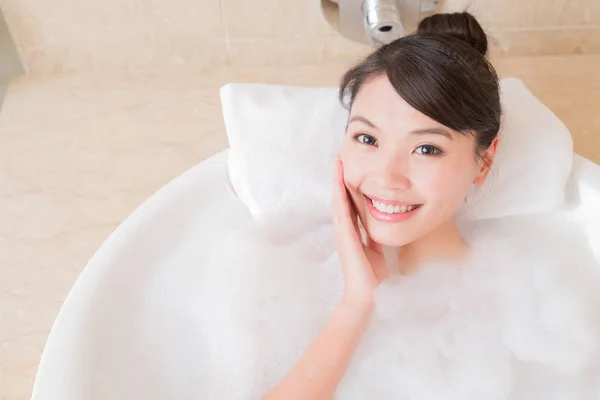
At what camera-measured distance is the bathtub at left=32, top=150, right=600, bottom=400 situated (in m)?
1.04

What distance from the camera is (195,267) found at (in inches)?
51.1

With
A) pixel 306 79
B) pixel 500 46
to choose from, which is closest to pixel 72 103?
pixel 306 79

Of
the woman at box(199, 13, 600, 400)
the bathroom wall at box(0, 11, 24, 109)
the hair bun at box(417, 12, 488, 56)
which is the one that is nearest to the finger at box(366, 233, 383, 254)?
the woman at box(199, 13, 600, 400)

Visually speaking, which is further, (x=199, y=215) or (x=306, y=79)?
(x=306, y=79)

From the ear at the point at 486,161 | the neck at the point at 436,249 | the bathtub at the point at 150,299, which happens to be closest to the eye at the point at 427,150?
the ear at the point at 486,161

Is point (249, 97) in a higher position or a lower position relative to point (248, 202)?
higher

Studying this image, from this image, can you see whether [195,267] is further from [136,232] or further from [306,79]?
[306,79]

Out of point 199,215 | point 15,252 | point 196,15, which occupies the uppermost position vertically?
point 196,15

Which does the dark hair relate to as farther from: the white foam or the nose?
the white foam

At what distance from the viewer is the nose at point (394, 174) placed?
1.04 metres

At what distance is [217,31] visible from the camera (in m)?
1.81

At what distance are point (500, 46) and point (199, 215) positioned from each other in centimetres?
104

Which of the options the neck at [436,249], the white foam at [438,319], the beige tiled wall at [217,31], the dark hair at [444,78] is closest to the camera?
the dark hair at [444,78]

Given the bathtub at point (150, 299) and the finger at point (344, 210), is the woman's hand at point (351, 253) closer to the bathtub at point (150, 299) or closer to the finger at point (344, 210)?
the finger at point (344, 210)
